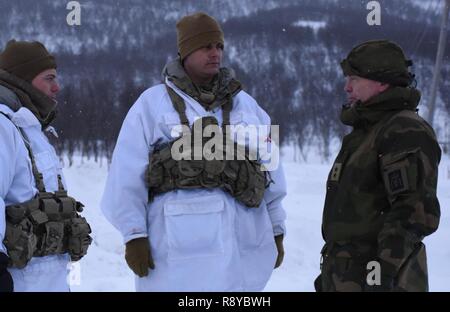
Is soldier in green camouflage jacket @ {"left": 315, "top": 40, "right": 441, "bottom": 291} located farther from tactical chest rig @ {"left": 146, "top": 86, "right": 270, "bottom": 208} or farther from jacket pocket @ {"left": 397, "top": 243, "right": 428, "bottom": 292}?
tactical chest rig @ {"left": 146, "top": 86, "right": 270, "bottom": 208}

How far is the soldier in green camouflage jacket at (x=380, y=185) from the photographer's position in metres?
2.57

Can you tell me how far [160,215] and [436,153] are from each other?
1.32m

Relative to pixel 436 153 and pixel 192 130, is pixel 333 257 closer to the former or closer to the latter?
pixel 436 153

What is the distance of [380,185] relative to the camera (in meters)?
2.74

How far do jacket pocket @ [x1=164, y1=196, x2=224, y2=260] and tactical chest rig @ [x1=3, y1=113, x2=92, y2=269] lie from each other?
40 centimetres

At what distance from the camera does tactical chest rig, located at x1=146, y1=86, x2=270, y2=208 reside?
3.26m

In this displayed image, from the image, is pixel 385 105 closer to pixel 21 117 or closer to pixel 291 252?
pixel 21 117

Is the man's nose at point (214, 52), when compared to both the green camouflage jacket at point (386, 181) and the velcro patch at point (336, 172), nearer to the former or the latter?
the green camouflage jacket at point (386, 181)

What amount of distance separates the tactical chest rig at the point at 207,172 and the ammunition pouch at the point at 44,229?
1.31 ft

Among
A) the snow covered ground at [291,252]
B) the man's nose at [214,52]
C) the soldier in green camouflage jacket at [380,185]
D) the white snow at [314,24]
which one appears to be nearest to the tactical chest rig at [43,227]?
the snow covered ground at [291,252]

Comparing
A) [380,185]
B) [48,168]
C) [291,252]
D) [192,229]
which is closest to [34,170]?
[48,168]

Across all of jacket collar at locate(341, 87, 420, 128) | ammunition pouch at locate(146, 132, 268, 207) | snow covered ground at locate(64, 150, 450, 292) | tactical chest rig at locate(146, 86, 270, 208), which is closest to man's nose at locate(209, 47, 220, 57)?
tactical chest rig at locate(146, 86, 270, 208)

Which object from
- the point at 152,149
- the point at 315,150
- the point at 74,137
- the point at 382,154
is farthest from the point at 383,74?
the point at 315,150

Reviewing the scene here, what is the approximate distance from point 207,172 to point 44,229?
2.68 ft
